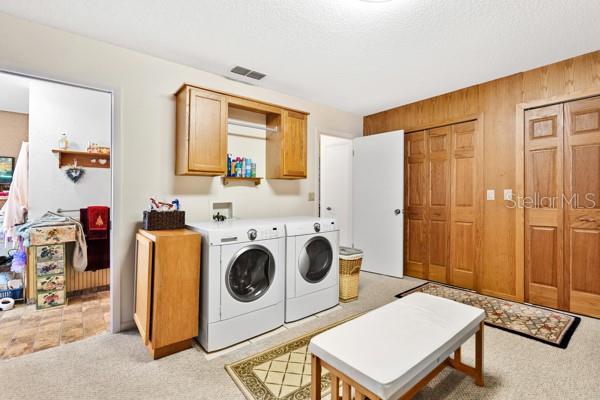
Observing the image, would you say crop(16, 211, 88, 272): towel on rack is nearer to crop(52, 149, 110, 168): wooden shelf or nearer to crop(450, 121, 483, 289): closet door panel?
crop(52, 149, 110, 168): wooden shelf

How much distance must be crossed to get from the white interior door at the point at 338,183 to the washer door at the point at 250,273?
242cm

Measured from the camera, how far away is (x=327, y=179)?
199 inches

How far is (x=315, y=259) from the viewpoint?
281 centimetres

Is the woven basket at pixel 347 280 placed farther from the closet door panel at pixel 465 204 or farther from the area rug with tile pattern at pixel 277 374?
the closet door panel at pixel 465 204

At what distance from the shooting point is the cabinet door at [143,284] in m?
1.98

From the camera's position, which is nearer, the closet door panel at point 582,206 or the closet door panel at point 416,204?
the closet door panel at point 582,206

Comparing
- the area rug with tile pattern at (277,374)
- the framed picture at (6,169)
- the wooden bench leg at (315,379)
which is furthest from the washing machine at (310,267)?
the framed picture at (6,169)

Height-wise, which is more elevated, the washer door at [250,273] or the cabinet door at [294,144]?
the cabinet door at [294,144]

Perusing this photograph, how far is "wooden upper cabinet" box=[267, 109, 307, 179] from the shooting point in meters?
3.11

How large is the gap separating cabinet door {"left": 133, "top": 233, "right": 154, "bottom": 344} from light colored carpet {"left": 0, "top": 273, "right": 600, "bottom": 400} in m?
0.18

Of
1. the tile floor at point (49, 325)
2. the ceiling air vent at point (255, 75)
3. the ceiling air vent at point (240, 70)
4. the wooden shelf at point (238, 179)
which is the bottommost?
the tile floor at point (49, 325)

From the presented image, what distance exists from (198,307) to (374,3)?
2.45m

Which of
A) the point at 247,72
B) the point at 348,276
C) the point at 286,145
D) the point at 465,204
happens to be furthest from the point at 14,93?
the point at 465,204

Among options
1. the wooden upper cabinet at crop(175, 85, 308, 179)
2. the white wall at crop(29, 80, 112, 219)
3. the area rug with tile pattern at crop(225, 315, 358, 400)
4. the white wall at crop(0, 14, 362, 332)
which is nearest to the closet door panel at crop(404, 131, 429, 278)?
the wooden upper cabinet at crop(175, 85, 308, 179)
